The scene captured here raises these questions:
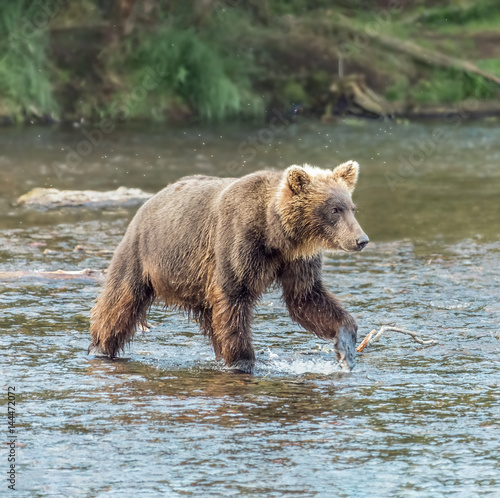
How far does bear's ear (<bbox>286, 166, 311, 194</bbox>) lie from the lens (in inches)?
303

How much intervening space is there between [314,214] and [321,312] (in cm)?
77

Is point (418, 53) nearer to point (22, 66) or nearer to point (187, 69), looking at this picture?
point (187, 69)

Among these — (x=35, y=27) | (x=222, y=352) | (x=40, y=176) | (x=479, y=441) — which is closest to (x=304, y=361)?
(x=222, y=352)

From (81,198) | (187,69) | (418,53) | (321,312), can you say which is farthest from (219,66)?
(321,312)

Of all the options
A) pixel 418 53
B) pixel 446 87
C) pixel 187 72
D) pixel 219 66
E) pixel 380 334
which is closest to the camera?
pixel 380 334

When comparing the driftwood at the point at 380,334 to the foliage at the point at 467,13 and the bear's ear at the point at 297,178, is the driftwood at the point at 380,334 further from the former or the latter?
the foliage at the point at 467,13

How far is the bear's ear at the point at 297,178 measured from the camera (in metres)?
7.70

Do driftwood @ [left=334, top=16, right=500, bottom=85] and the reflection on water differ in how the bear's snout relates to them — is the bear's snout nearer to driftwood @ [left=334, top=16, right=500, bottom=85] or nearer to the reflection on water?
the reflection on water

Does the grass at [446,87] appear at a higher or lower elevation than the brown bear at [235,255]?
lower

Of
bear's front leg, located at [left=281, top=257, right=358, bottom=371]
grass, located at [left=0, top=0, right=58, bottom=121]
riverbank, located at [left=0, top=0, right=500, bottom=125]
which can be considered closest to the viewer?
bear's front leg, located at [left=281, top=257, right=358, bottom=371]

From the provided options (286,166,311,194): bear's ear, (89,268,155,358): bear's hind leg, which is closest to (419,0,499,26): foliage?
(89,268,155,358): bear's hind leg

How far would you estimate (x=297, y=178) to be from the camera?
772 cm

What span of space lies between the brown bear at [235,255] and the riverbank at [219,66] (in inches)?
692

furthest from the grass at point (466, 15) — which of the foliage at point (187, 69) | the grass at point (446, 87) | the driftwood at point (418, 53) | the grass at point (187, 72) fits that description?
the foliage at point (187, 69)
